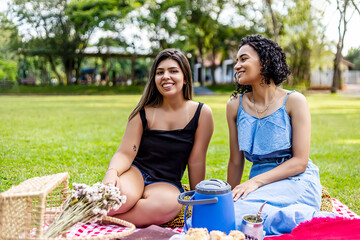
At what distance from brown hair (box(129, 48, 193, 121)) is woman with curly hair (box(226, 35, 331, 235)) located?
17.8 inches

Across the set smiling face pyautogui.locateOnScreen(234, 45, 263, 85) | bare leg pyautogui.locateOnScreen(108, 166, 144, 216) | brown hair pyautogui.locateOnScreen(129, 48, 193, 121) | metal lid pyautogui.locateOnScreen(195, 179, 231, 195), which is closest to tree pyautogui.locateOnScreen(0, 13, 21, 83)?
brown hair pyautogui.locateOnScreen(129, 48, 193, 121)

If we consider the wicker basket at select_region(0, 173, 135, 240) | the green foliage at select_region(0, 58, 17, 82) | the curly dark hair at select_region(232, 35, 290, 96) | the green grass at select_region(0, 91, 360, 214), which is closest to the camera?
the wicker basket at select_region(0, 173, 135, 240)

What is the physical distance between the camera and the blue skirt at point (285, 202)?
2.37m

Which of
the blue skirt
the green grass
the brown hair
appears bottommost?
the green grass

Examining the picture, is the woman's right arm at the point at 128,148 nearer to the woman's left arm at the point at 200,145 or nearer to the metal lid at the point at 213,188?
the woman's left arm at the point at 200,145

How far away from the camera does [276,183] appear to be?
103 inches

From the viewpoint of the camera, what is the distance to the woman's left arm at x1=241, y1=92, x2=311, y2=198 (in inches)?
103

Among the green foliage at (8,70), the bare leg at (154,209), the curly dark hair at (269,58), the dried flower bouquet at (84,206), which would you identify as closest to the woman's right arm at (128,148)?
the bare leg at (154,209)

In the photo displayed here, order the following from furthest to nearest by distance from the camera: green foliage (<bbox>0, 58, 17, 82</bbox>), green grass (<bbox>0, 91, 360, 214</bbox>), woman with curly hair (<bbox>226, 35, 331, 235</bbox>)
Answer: green foliage (<bbox>0, 58, 17, 82</bbox>)
green grass (<bbox>0, 91, 360, 214</bbox>)
woman with curly hair (<bbox>226, 35, 331, 235</bbox>)

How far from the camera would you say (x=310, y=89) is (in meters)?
35.6

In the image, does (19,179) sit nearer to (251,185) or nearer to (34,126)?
(251,185)

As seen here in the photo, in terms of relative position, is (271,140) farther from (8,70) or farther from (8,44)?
(8,44)

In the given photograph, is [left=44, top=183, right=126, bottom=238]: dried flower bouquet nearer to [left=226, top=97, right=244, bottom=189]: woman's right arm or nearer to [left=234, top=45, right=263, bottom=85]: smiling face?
[left=226, top=97, right=244, bottom=189]: woman's right arm

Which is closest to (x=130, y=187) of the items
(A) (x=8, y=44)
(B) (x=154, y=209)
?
(B) (x=154, y=209)
